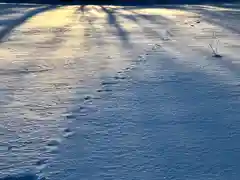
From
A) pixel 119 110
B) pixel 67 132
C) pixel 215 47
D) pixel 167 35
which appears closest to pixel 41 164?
pixel 67 132

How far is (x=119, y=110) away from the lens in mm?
4070

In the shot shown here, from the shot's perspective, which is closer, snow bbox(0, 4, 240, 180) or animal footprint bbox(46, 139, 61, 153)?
snow bbox(0, 4, 240, 180)

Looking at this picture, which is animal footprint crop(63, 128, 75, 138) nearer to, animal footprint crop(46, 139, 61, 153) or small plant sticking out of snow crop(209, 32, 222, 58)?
animal footprint crop(46, 139, 61, 153)

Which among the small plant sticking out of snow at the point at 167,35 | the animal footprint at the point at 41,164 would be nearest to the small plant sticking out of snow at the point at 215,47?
the small plant sticking out of snow at the point at 167,35

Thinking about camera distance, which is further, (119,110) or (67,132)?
(119,110)

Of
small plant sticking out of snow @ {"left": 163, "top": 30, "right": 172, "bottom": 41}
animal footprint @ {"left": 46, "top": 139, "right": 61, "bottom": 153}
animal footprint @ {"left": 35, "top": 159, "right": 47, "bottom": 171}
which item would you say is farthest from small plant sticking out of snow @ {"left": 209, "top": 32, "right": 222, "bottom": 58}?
animal footprint @ {"left": 35, "top": 159, "right": 47, "bottom": 171}

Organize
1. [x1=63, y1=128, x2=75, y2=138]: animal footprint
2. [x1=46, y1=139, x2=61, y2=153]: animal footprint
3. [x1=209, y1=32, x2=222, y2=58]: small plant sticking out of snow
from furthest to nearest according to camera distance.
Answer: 1. [x1=209, y1=32, x2=222, y2=58]: small plant sticking out of snow
2. [x1=63, y1=128, x2=75, y2=138]: animal footprint
3. [x1=46, y1=139, x2=61, y2=153]: animal footprint

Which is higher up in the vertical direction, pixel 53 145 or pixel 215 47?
pixel 53 145

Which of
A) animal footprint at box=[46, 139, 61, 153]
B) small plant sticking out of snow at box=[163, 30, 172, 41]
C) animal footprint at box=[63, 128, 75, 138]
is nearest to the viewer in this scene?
animal footprint at box=[46, 139, 61, 153]

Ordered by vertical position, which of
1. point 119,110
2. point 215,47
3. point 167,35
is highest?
point 119,110

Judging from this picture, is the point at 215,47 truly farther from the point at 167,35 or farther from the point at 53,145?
the point at 53,145

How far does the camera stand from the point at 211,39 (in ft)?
28.0

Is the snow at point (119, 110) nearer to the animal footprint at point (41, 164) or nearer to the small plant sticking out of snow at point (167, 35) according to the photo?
the animal footprint at point (41, 164)

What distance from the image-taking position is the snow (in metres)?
2.94
